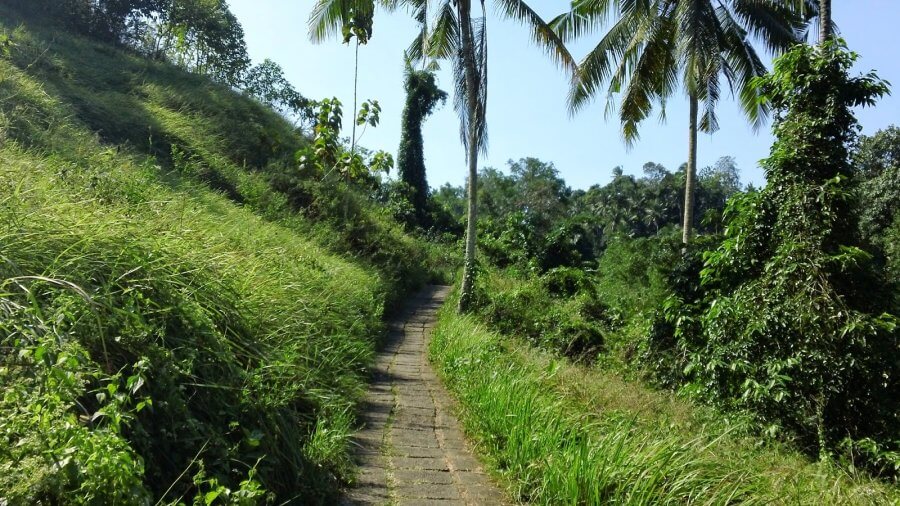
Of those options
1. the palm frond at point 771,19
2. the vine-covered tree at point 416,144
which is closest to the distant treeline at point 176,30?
the vine-covered tree at point 416,144

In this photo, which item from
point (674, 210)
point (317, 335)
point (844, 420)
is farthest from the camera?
point (674, 210)

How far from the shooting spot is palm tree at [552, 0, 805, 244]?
1431 centimetres

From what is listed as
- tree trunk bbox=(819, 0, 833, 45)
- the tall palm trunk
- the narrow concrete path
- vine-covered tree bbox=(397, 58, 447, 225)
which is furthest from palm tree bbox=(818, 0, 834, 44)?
vine-covered tree bbox=(397, 58, 447, 225)

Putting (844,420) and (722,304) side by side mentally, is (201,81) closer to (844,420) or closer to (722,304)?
(722,304)

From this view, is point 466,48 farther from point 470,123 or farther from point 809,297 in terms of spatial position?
point 809,297

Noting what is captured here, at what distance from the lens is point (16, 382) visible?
3041 mm

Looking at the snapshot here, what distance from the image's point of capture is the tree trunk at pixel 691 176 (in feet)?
49.6

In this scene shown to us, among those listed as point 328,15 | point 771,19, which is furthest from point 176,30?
point 771,19

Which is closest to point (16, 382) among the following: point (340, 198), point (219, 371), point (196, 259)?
point (219, 371)

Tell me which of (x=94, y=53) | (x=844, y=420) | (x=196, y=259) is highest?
(x=94, y=53)

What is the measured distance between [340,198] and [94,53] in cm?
799

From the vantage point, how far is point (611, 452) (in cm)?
438

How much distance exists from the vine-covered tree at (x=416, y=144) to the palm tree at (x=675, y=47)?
1971cm

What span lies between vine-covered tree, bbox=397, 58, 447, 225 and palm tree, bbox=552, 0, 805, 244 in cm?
1971
